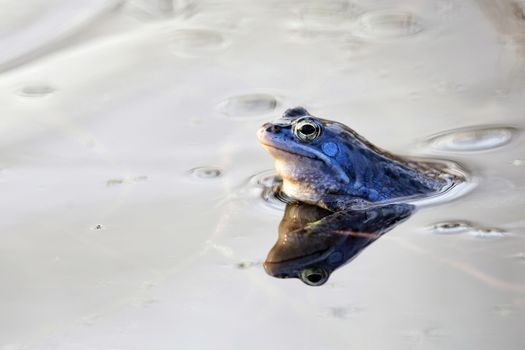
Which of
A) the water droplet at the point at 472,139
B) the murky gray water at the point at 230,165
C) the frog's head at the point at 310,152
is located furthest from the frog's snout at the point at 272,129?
the water droplet at the point at 472,139

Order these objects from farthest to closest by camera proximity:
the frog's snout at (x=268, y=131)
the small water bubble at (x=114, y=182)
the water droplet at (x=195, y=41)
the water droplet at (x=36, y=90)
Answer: the water droplet at (x=195, y=41)
the water droplet at (x=36, y=90)
the small water bubble at (x=114, y=182)
the frog's snout at (x=268, y=131)

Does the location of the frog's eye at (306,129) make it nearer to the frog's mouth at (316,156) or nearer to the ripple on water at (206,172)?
the frog's mouth at (316,156)

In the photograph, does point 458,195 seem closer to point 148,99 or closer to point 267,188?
point 267,188

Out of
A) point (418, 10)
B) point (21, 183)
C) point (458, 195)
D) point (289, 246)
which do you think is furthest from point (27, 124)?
point (418, 10)

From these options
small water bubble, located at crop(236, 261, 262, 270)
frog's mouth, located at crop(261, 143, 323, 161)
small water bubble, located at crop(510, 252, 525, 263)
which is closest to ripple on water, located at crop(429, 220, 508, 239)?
small water bubble, located at crop(510, 252, 525, 263)

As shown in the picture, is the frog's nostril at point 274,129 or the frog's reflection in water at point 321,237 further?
the frog's nostril at point 274,129

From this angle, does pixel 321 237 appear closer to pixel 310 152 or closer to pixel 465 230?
pixel 310 152
